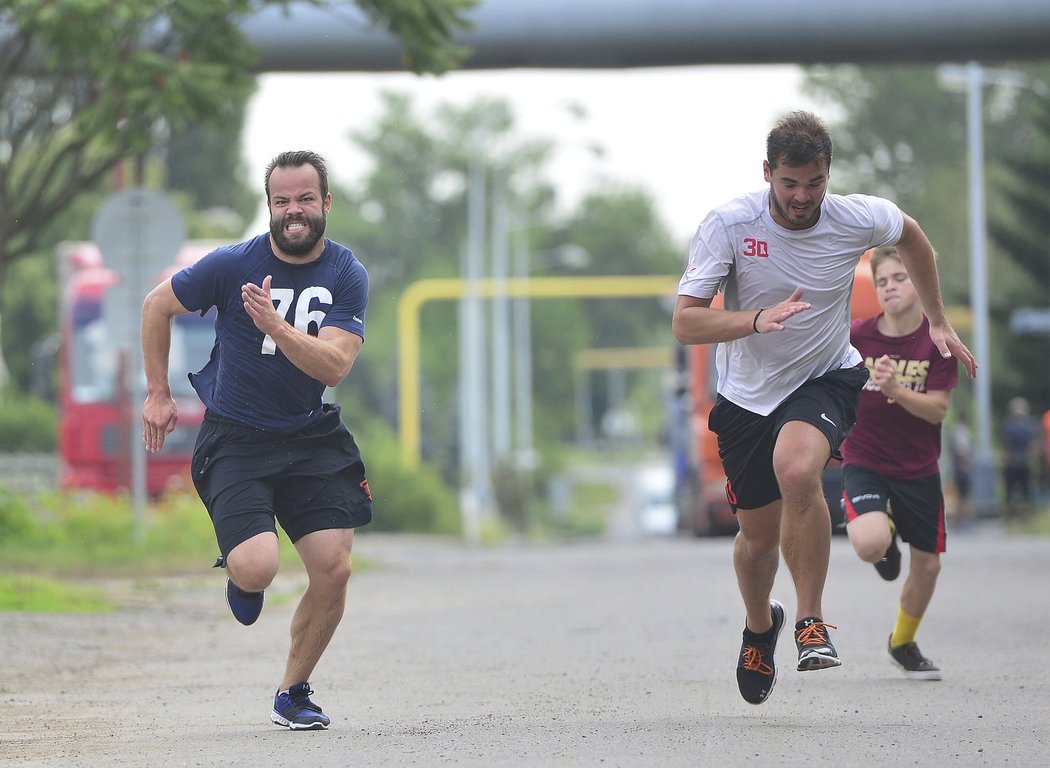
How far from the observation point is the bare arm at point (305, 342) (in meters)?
6.38

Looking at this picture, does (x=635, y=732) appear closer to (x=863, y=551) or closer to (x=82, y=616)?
(x=863, y=551)

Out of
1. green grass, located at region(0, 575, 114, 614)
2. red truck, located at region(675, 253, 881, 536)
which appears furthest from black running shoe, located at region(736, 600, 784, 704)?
red truck, located at region(675, 253, 881, 536)

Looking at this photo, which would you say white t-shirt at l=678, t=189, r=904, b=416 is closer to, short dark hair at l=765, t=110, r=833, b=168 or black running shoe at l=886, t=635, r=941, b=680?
short dark hair at l=765, t=110, r=833, b=168

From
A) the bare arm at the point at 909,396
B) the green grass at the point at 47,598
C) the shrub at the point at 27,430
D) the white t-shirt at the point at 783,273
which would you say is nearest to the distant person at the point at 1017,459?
the green grass at the point at 47,598

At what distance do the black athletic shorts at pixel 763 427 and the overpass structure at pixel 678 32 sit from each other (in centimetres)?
921

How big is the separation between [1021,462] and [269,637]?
72.6ft

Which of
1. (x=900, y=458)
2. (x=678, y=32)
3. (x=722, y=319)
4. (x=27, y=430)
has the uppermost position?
(x=678, y=32)

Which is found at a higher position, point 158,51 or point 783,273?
point 158,51

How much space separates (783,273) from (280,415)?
1861 mm

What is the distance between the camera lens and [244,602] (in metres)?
6.92

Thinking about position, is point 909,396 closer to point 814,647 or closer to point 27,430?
point 814,647

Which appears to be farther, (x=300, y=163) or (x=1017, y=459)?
(x=1017, y=459)

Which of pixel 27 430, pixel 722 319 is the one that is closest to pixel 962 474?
pixel 722 319

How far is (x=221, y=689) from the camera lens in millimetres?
8664
